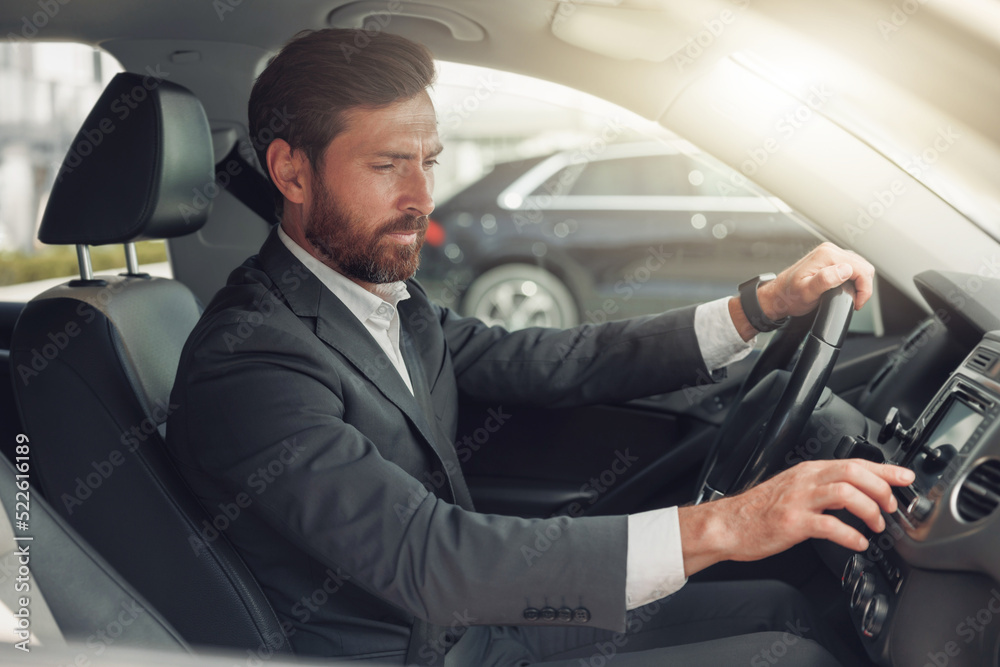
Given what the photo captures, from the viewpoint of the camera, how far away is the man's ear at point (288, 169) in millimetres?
1399

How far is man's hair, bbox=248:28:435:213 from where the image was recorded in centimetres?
136

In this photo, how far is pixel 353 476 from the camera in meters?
1.05

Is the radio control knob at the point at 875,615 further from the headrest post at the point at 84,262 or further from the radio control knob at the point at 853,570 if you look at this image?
the headrest post at the point at 84,262

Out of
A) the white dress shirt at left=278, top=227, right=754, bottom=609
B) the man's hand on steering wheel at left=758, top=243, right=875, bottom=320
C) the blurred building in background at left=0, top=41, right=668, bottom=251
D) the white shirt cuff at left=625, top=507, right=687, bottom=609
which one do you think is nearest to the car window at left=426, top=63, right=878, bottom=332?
the blurred building in background at left=0, top=41, right=668, bottom=251

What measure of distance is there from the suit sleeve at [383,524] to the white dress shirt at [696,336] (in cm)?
2

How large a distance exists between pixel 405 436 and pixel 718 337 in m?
0.63

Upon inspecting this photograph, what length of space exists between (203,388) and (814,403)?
0.85 m

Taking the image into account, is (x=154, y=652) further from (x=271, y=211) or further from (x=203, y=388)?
(x=271, y=211)

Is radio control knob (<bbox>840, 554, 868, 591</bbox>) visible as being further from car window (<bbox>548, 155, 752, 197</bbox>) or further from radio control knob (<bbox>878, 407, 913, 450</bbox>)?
car window (<bbox>548, 155, 752, 197</bbox>)

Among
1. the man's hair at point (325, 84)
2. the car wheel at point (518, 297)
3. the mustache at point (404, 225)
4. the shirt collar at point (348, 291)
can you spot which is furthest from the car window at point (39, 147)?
the car wheel at point (518, 297)

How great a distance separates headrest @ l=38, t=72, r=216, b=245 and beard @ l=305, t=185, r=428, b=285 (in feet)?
1.07

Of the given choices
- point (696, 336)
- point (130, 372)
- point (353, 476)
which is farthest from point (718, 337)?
point (130, 372)

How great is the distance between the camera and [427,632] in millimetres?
1240

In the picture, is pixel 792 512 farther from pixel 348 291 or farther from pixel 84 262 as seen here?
pixel 84 262
